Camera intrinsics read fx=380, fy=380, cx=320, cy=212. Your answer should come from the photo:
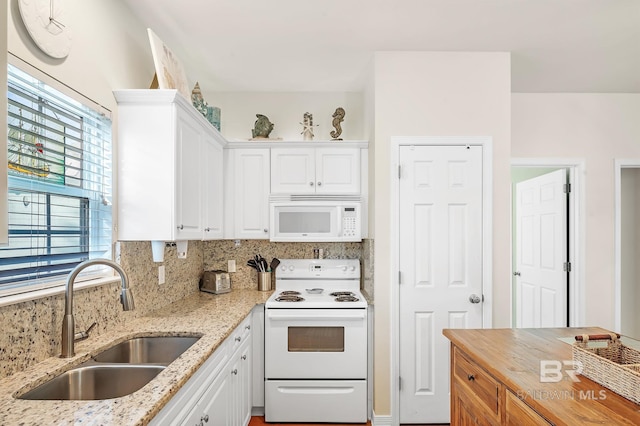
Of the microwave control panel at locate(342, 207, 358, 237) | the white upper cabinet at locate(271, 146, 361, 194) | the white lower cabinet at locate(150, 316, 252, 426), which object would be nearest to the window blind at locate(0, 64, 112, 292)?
the white lower cabinet at locate(150, 316, 252, 426)

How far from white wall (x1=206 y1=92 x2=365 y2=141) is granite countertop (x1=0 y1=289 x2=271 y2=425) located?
1.77 meters

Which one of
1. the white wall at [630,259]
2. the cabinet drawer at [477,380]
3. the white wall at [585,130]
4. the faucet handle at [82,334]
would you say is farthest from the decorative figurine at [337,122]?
the white wall at [630,259]

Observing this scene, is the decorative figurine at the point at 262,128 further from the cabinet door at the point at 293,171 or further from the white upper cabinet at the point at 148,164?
the white upper cabinet at the point at 148,164

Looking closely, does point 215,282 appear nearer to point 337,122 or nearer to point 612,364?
point 337,122

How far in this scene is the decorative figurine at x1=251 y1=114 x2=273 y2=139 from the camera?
333cm

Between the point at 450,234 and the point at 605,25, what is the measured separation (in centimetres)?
161

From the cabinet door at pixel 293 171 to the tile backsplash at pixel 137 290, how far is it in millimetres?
558

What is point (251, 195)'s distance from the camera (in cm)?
328

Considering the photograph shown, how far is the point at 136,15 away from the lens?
228cm

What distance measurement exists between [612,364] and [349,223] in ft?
7.02

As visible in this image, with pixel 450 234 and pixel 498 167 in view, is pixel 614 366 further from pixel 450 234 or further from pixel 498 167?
pixel 498 167

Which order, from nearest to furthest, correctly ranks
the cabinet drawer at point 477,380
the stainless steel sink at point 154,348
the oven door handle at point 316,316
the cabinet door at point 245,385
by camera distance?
the cabinet drawer at point 477,380
the stainless steel sink at point 154,348
the cabinet door at point 245,385
the oven door handle at point 316,316

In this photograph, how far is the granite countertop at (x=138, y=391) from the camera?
1.08 meters

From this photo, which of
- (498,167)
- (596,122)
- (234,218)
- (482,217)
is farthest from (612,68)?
(234,218)
